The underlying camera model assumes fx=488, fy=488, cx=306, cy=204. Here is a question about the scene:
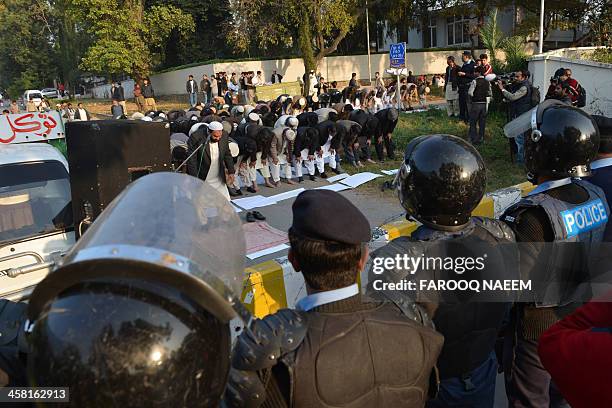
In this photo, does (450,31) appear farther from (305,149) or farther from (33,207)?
(33,207)

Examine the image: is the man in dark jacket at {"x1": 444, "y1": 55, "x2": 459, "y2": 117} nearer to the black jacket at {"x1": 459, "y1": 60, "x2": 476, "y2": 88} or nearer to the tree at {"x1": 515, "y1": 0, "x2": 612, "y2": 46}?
the black jacket at {"x1": 459, "y1": 60, "x2": 476, "y2": 88}

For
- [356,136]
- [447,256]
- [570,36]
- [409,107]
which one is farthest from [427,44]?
[447,256]

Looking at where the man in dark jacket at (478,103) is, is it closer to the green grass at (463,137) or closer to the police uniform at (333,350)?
the green grass at (463,137)

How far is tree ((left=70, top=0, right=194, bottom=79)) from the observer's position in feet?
86.5

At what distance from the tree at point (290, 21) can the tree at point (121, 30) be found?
15.8ft

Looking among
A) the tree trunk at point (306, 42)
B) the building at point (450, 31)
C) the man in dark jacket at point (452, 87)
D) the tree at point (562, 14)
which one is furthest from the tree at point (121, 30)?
the tree at point (562, 14)

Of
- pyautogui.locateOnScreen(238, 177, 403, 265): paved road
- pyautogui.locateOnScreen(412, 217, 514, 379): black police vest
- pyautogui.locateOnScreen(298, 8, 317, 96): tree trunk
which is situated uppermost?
pyautogui.locateOnScreen(298, 8, 317, 96): tree trunk

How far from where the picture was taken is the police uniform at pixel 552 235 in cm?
235

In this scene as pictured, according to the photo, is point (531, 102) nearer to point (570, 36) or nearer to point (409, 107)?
point (409, 107)

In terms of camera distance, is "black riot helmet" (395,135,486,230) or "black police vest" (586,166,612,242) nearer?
"black riot helmet" (395,135,486,230)

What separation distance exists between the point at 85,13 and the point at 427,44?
2487 centimetres

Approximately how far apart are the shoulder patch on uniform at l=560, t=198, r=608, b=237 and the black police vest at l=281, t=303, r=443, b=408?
1.15m

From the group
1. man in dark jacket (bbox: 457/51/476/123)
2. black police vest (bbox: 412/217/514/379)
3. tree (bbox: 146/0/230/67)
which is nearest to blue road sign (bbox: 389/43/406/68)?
man in dark jacket (bbox: 457/51/476/123)

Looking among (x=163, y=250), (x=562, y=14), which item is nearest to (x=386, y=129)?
(x=163, y=250)
